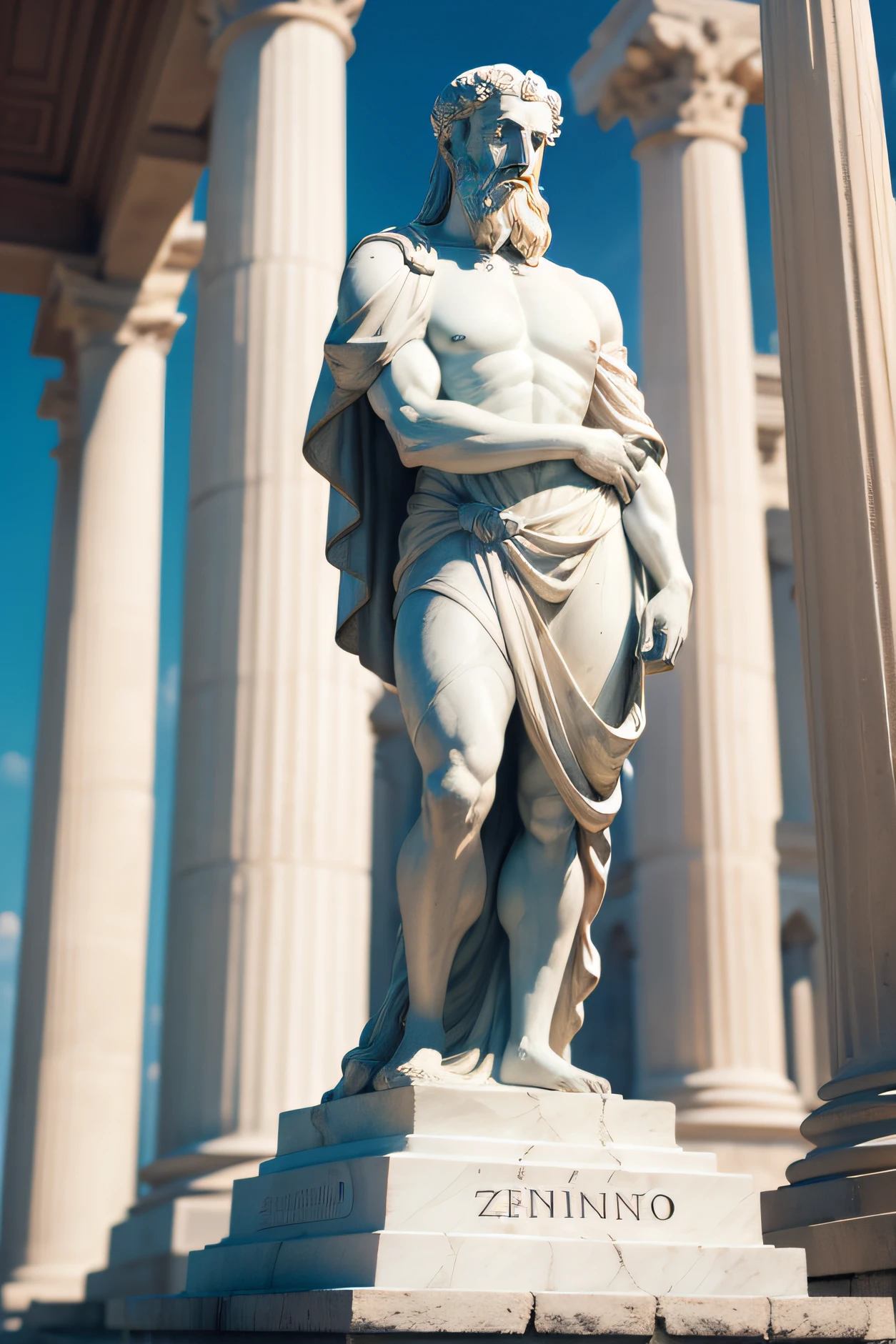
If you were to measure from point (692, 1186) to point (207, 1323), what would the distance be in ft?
11.4

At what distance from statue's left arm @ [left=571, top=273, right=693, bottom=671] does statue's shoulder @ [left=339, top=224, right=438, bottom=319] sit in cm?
234

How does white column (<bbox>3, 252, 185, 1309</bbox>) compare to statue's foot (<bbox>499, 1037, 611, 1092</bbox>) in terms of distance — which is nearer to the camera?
statue's foot (<bbox>499, 1037, 611, 1092</bbox>)

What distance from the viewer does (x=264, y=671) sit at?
25.8 meters

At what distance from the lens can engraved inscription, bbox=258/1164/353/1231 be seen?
10.8 metres

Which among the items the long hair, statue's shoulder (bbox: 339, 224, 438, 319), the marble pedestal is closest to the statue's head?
the long hair

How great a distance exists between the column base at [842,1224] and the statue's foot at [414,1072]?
5212 mm

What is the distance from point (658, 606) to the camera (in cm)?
1243

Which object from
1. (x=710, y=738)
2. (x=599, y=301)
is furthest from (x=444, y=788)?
(x=710, y=738)

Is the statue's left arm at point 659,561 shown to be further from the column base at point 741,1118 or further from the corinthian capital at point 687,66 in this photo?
the corinthian capital at point 687,66

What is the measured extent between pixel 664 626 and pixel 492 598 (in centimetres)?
133

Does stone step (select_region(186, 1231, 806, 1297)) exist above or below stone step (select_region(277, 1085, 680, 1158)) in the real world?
below

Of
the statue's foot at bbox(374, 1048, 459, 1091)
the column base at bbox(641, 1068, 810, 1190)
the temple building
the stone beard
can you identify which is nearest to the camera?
the statue's foot at bbox(374, 1048, 459, 1091)

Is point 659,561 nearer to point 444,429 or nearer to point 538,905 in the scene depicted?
point 444,429

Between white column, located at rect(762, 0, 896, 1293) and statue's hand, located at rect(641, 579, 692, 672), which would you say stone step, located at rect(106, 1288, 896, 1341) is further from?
white column, located at rect(762, 0, 896, 1293)
